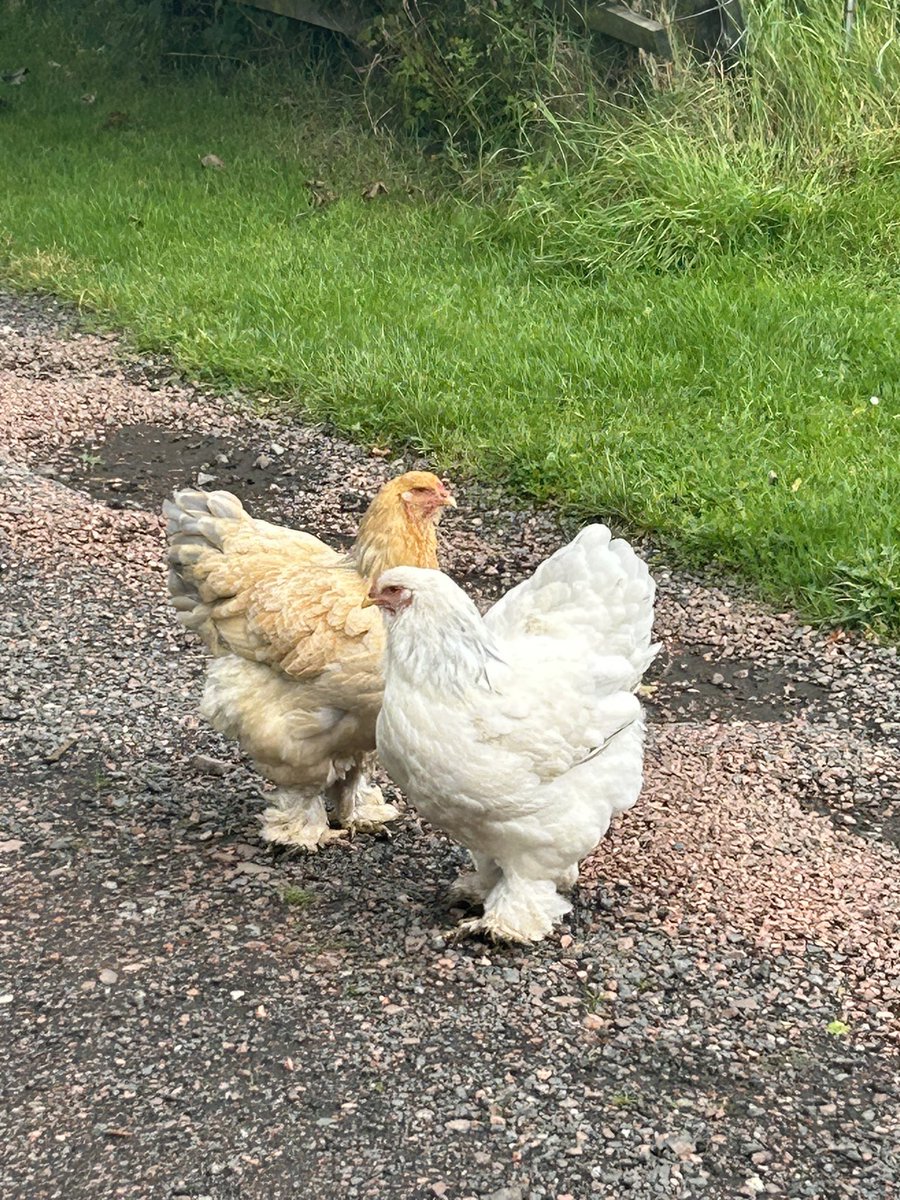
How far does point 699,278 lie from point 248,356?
259 cm

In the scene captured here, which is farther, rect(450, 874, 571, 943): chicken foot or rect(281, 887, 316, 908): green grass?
Answer: rect(281, 887, 316, 908): green grass

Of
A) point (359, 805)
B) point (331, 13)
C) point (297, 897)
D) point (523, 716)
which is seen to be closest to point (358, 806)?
point (359, 805)

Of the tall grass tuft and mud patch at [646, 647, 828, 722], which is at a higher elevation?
the tall grass tuft

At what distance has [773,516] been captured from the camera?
6008mm

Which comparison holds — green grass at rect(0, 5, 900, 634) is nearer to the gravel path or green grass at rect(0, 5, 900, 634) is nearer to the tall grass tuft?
the tall grass tuft

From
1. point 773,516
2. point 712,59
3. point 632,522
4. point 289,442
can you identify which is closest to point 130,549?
point 289,442

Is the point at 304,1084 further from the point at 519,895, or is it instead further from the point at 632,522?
the point at 632,522

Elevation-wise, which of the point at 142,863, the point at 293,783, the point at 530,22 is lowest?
the point at 142,863

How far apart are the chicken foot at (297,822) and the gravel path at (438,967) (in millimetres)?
63

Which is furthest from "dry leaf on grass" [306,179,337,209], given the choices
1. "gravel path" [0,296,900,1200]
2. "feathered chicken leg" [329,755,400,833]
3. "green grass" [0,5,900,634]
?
"feathered chicken leg" [329,755,400,833]

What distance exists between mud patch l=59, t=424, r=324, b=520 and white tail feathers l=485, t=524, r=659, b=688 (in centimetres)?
283

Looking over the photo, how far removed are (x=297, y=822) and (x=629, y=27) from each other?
7002 mm

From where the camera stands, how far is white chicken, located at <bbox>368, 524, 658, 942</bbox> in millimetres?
3598

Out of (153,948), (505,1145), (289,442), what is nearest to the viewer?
(505,1145)
